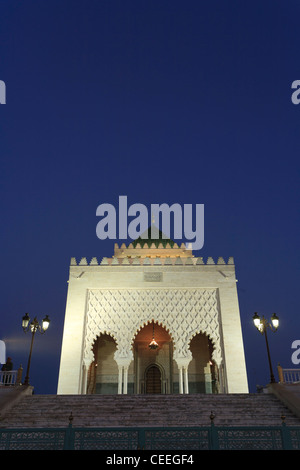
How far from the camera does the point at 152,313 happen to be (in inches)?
579

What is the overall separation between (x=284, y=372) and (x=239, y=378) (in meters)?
2.67

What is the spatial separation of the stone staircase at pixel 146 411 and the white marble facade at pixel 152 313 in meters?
4.23

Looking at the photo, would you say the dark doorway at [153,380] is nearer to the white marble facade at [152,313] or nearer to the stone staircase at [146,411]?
the white marble facade at [152,313]

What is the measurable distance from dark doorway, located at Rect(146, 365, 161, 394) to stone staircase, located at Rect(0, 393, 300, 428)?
7.91 m

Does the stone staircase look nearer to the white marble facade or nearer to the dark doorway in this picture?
the white marble facade

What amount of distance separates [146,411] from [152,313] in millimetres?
6343

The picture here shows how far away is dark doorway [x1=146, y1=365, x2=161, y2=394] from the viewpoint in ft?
54.9

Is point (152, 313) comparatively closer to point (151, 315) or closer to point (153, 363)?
point (151, 315)

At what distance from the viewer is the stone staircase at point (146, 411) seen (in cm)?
777

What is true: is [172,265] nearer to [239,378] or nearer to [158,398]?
[239,378]

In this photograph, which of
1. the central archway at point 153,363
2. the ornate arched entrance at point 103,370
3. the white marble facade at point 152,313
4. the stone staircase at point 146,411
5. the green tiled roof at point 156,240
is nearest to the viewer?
the stone staircase at point 146,411

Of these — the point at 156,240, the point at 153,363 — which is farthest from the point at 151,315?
the point at 156,240

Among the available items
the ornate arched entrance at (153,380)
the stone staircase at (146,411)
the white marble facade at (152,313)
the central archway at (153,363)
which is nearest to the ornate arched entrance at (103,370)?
the central archway at (153,363)

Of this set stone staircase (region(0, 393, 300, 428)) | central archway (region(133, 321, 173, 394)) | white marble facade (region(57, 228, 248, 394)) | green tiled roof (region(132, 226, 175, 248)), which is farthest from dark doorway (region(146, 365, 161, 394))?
stone staircase (region(0, 393, 300, 428))
